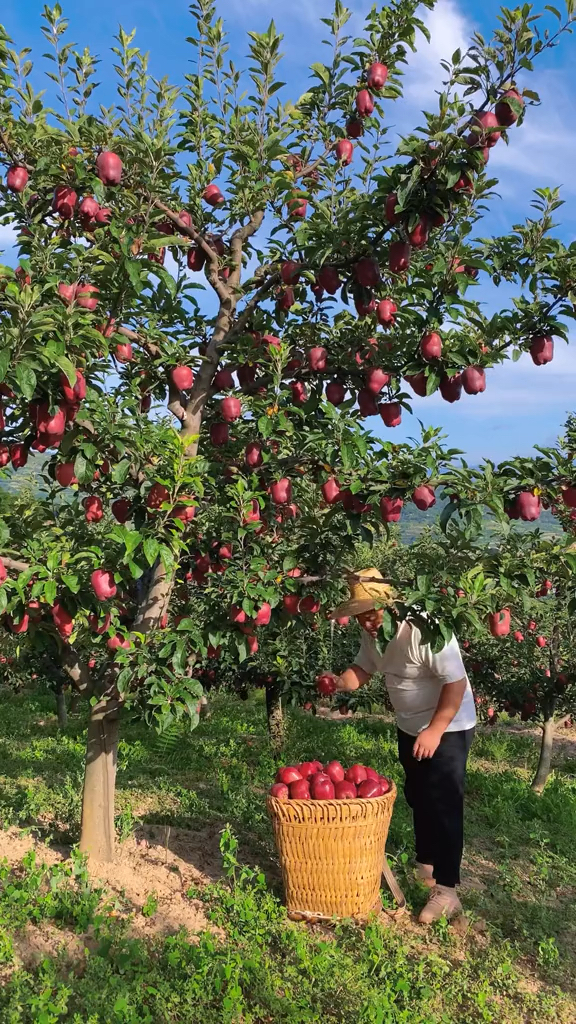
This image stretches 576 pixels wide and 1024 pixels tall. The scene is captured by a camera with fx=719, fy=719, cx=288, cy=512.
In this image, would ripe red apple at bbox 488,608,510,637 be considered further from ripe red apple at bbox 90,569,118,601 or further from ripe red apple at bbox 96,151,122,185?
ripe red apple at bbox 96,151,122,185

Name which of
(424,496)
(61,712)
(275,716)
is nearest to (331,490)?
(424,496)

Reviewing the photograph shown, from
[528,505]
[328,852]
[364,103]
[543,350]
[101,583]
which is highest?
[364,103]

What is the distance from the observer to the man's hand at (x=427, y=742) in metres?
3.53

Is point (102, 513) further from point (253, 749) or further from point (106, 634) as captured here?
point (253, 749)

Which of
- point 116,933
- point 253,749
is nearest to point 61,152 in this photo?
point 116,933

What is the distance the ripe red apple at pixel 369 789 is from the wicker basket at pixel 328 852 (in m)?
0.06

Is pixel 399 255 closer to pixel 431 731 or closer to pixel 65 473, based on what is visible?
pixel 65 473

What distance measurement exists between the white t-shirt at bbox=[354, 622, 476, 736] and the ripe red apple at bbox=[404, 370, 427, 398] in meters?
1.21

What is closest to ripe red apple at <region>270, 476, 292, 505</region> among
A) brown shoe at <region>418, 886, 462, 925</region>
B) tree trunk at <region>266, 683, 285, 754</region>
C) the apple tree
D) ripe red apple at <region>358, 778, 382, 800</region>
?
the apple tree

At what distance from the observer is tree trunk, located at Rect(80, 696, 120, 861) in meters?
3.82

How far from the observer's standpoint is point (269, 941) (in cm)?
320

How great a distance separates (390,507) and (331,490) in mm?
273

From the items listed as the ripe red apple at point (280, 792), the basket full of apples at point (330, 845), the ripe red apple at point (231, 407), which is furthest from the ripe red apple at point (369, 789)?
the ripe red apple at point (231, 407)

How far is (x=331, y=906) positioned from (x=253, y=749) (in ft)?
11.7
